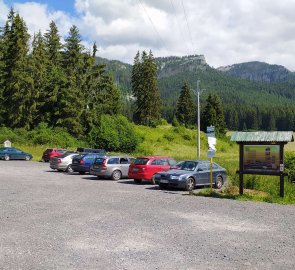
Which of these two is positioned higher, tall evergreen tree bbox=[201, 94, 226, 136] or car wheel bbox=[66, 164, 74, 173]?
tall evergreen tree bbox=[201, 94, 226, 136]

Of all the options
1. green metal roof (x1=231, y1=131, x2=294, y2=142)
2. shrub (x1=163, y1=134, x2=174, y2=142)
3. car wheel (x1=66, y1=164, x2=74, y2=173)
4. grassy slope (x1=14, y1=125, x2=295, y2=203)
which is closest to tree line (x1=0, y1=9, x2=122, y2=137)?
grassy slope (x1=14, y1=125, x2=295, y2=203)

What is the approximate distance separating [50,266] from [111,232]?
10.2 ft

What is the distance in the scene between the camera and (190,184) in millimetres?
20812

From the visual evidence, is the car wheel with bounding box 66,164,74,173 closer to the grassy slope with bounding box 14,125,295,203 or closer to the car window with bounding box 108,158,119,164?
the car window with bounding box 108,158,119,164

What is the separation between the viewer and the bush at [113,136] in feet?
188

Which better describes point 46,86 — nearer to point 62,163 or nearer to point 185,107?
point 62,163

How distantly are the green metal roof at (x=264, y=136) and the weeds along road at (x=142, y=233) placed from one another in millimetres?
2929

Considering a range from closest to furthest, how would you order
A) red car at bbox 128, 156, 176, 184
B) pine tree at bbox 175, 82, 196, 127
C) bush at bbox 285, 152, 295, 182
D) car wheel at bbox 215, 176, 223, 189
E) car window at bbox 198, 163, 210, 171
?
car window at bbox 198, 163, 210, 171, car wheel at bbox 215, 176, 223, 189, red car at bbox 128, 156, 176, 184, bush at bbox 285, 152, 295, 182, pine tree at bbox 175, 82, 196, 127

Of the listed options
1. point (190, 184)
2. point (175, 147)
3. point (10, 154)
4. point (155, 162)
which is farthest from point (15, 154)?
point (190, 184)

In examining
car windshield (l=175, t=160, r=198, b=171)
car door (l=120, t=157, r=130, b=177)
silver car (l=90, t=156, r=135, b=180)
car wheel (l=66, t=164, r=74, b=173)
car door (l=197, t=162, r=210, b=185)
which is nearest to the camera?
car door (l=197, t=162, r=210, b=185)

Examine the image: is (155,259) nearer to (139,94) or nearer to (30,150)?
(30,150)

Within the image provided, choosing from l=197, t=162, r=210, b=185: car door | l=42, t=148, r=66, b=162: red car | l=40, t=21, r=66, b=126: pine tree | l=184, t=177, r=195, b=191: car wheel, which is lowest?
l=184, t=177, r=195, b=191: car wheel

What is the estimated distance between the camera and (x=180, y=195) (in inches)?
731

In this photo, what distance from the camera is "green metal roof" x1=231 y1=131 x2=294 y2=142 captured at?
1734 cm
